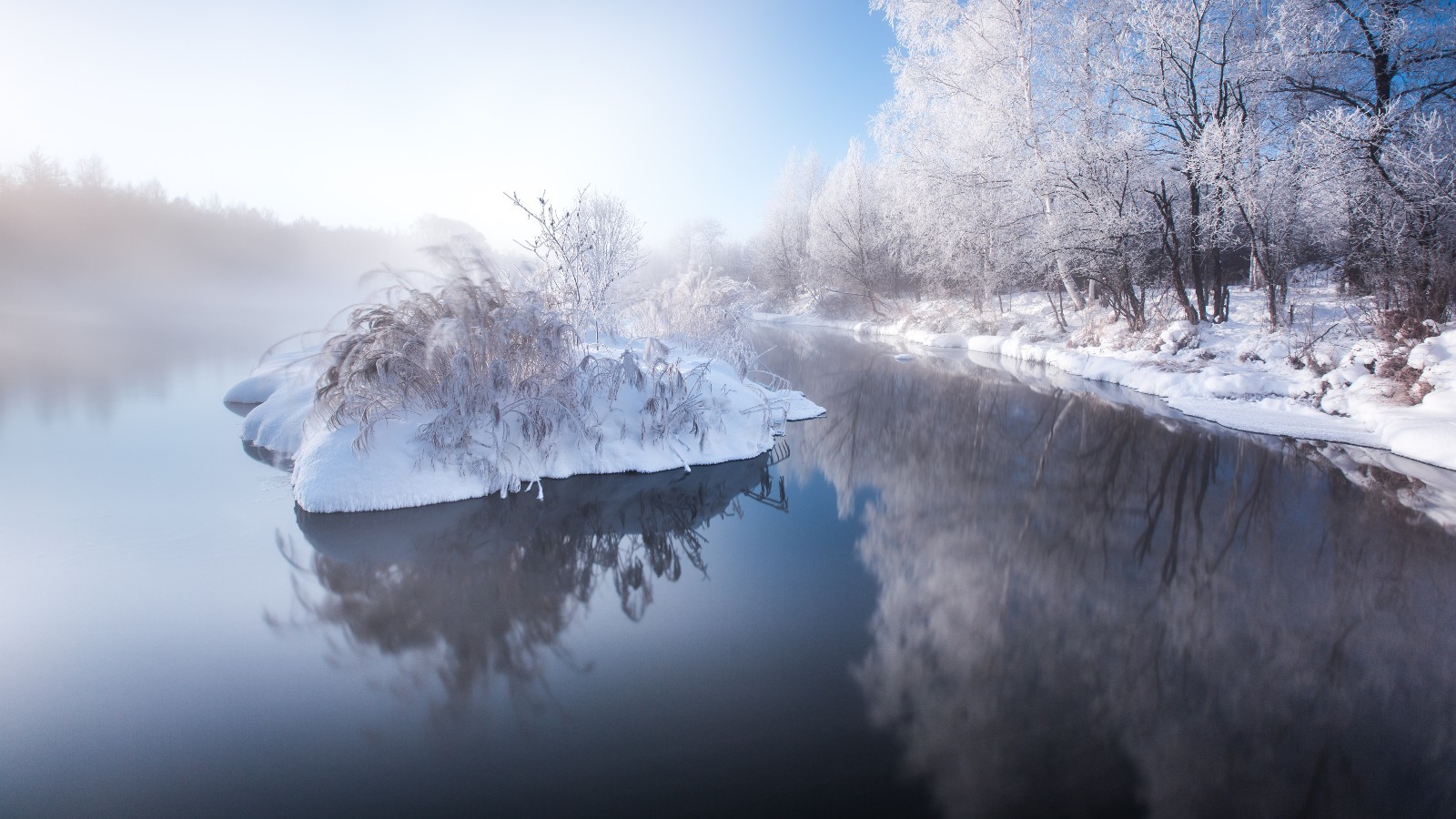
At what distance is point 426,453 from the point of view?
502 cm

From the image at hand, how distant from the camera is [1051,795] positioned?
2.06 meters

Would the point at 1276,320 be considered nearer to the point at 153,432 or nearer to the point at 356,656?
the point at 356,656

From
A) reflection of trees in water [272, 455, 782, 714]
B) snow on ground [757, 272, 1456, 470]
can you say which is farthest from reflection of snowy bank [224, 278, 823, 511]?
snow on ground [757, 272, 1456, 470]

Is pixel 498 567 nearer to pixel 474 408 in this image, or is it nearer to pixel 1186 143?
pixel 474 408

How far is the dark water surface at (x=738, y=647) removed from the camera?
2145 mm

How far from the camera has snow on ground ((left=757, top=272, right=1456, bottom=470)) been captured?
6.41 metres

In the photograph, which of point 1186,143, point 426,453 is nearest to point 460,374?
point 426,453

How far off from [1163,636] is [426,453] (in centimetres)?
511

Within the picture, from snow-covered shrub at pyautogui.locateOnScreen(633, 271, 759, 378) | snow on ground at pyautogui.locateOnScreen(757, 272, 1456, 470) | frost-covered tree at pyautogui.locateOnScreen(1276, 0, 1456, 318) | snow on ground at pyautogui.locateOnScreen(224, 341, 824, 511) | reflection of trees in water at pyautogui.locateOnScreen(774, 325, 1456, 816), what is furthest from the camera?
snow-covered shrub at pyautogui.locateOnScreen(633, 271, 759, 378)

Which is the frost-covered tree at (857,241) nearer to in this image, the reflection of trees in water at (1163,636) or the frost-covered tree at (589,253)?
the frost-covered tree at (589,253)

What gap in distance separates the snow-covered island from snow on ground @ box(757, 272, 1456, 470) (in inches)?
249

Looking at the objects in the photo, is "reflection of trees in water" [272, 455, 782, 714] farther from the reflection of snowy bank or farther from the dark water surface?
the reflection of snowy bank

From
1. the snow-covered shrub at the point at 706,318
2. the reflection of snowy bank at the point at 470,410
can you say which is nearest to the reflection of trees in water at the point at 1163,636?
the reflection of snowy bank at the point at 470,410

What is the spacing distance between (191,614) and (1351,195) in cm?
1345
